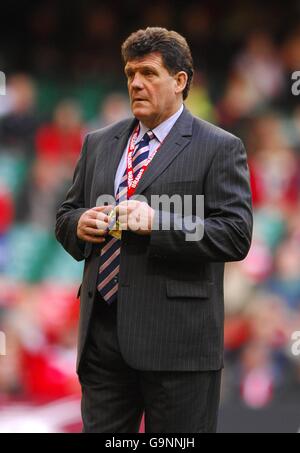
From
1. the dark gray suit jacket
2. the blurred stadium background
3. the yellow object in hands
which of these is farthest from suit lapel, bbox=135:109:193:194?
the blurred stadium background

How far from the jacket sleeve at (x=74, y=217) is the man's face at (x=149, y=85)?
32cm

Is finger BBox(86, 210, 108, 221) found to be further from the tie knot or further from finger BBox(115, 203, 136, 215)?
the tie knot

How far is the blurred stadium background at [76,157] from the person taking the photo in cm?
564

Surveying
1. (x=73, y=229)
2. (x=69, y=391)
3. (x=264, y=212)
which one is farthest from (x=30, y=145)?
(x=73, y=229)

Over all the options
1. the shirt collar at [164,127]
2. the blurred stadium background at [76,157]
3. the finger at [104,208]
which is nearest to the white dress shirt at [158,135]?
the shirt collar at [164,127]

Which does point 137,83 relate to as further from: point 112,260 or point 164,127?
point 112,260

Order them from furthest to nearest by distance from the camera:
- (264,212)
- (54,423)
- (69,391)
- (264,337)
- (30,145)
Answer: (30,145)
(264,212)
(264,337)
(69,391)
(54,423)

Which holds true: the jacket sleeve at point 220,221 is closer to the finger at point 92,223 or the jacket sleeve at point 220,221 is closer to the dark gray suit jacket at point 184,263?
the dark gray suit jacket at point 184,263

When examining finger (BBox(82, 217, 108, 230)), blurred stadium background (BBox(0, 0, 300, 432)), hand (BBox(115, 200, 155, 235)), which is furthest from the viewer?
blurred stadium background (BBox(0, 0, 300, 432))

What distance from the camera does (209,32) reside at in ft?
26.7

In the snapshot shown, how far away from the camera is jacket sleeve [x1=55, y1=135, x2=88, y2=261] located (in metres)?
2.94
